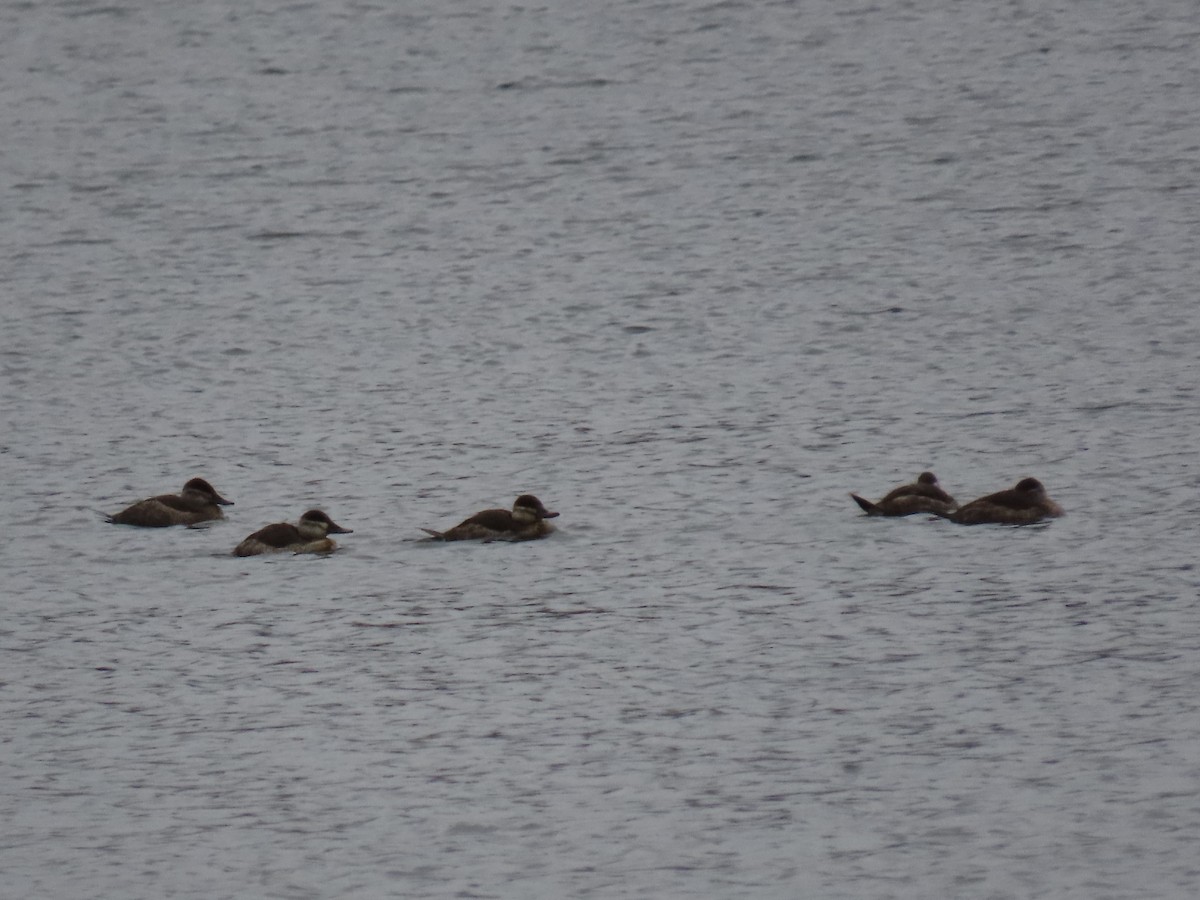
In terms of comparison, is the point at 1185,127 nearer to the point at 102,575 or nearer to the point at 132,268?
the point at 132,268

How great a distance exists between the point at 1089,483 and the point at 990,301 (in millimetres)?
5504

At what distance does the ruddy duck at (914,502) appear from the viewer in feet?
39.2

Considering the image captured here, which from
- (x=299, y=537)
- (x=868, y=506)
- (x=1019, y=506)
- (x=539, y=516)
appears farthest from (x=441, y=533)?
(x=1019, y=506)

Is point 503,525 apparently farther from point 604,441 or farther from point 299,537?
point 604,441

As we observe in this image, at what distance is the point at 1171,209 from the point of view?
20.1 meters

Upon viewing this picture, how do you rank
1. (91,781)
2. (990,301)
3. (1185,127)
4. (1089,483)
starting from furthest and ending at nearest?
(1185,127), (990,301), (1089,483), (91,781)

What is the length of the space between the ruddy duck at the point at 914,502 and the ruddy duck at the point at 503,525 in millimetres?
1908

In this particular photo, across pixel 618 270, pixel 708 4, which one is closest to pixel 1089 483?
pixel 618 270

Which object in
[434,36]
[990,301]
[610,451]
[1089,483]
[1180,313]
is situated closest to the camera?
[1089,483]

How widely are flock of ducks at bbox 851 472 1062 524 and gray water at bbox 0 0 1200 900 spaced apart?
129 millimetres

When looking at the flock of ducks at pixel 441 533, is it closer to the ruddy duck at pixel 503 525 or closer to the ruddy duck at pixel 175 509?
the ruddy duck at pixel 503 525

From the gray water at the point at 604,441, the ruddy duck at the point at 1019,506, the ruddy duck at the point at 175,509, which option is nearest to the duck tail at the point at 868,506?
the gray water at the point at 604,441

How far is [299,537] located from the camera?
38.8 feet

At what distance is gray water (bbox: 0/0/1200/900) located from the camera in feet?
26.2
